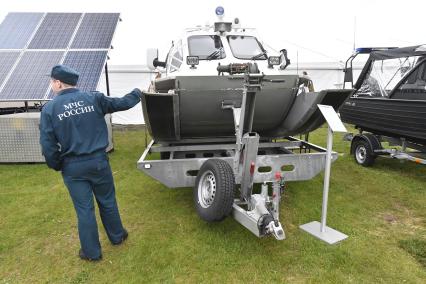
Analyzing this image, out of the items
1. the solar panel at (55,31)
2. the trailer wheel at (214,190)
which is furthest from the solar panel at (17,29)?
the trailer wheel at (214,190)

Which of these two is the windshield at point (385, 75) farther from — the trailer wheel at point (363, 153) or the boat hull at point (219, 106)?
the boat hull at point (219, 106)

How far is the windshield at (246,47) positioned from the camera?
5.54 meters

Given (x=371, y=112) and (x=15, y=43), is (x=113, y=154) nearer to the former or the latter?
(x=15, y=43)

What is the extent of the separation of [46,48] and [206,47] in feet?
14.4

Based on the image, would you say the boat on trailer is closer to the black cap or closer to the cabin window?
the black cap

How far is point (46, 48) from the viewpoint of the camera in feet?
25.4

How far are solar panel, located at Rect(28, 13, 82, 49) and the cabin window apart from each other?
23.8 feet

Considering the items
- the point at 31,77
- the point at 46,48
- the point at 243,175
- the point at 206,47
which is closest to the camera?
the point at 243,175

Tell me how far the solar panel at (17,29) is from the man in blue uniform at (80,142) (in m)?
5.82

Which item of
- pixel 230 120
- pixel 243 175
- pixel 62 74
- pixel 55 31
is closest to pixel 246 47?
pixel 230 120

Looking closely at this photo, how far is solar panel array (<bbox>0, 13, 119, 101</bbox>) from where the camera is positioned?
22.4 feet

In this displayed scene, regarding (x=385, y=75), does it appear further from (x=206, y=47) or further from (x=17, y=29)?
(x=17, y=29)

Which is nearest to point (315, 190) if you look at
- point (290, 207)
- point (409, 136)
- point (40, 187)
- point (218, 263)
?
point (290, 207)

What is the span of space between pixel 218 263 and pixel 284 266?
0.67m
